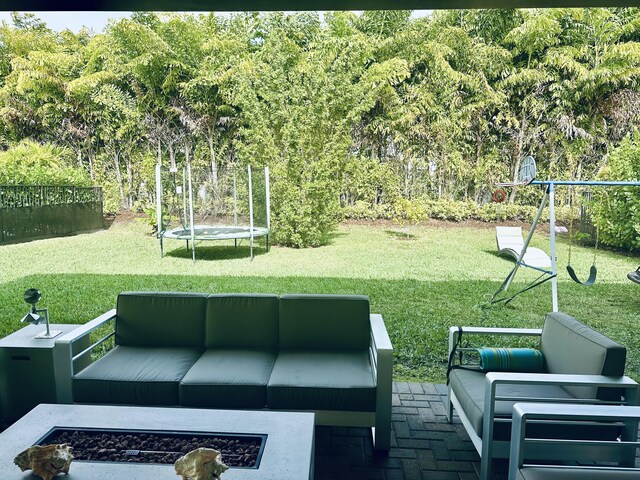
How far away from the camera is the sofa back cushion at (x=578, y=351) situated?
1871 mm

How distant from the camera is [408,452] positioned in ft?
7.48

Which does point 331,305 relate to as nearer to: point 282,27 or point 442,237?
point 442,237

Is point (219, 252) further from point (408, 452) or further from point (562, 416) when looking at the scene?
point (562, 416)

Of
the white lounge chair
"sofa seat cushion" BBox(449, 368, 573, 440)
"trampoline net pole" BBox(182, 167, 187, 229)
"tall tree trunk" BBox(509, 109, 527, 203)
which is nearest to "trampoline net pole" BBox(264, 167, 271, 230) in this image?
"trampoline net pole" BBox(182, 167, 187, 229)

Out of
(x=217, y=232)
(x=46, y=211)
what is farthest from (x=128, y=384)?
(x=46, y=211)

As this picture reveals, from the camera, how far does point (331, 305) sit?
270cm

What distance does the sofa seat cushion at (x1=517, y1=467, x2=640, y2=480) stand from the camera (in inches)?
57.7

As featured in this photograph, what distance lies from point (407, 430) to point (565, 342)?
902mm

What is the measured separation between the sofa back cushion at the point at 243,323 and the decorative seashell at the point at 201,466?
1.27m

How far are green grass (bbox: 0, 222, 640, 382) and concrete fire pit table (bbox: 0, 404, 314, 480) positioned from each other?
1.65 m

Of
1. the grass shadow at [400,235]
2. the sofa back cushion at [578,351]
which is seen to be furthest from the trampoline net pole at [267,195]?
the sofa back cushion at [578,351]

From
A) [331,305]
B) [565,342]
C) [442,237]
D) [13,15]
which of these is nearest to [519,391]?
[565,342]

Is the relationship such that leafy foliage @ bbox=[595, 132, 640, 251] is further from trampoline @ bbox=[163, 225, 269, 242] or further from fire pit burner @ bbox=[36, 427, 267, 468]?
fire pit burner @ bbox=[36, 427, 267, 468]

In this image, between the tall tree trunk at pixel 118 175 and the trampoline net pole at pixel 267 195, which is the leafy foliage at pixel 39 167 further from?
the trampoline net pole at pixel 267 195
